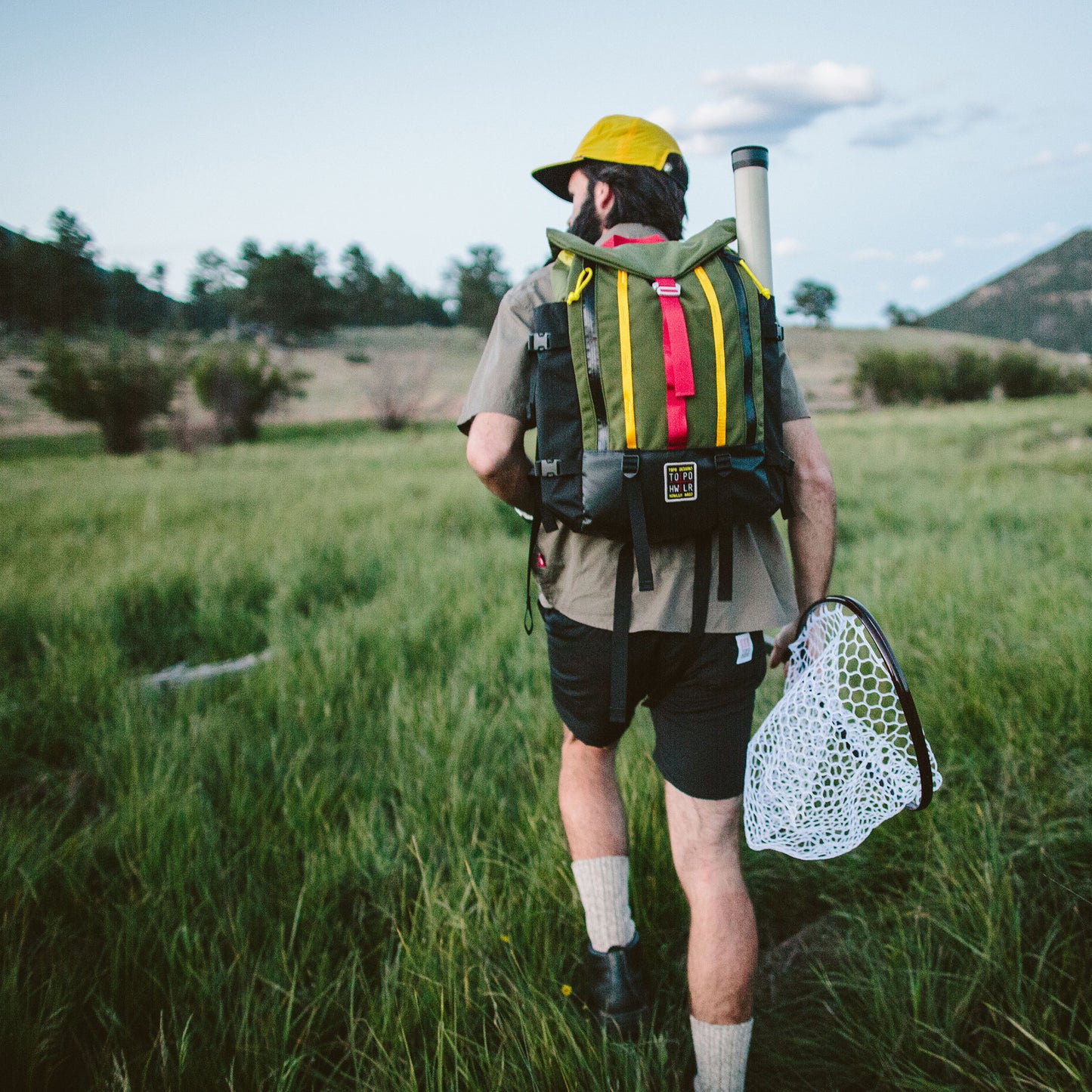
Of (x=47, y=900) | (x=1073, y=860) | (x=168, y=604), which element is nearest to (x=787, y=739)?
(x=1073, y=860)

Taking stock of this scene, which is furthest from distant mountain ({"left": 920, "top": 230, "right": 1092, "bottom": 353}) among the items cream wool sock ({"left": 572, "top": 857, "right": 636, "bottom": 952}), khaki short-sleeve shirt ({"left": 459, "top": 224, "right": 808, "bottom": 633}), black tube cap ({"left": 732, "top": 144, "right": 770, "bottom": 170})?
cream wool sock ({"left": 572, "top": 857, "right": 636, "bottom": 952})

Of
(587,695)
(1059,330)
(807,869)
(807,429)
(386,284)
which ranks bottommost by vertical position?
(807,869)

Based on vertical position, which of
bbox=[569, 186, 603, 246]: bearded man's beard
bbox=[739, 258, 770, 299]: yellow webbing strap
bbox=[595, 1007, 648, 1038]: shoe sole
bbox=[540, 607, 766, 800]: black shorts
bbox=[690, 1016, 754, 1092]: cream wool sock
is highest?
bbox=[569, 186, 603, 246]: bearded man's beard

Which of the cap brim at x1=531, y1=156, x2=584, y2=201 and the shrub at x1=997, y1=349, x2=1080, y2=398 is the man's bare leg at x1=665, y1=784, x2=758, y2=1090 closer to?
the cap brim at x1=531, y1=156, x2=584, y2=201

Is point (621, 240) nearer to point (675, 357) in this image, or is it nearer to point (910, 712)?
point (675, 357)

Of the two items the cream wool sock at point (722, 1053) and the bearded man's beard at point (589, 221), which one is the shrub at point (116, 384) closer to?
the bearded man's beard at point (589, 221)

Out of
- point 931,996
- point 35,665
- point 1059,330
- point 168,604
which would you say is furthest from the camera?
point 1059,330

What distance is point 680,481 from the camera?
54.6 inches

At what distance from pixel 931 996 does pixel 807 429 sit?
1.28 metres

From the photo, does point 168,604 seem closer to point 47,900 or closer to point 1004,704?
point 47,900

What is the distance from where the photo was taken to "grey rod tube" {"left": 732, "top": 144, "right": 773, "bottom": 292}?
66.1 inches

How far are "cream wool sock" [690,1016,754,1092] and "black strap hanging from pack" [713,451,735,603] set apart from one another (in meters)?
0.87

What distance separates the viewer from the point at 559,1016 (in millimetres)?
1504

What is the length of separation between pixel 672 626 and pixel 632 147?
105cm
